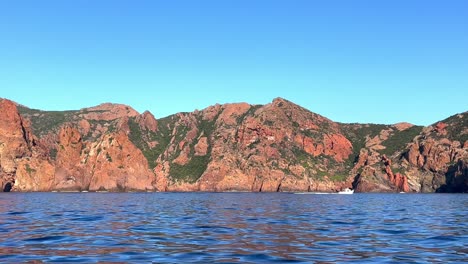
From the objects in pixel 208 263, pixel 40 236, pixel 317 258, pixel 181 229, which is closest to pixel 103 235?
pixel 40 236

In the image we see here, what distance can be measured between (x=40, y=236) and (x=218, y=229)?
14034mm

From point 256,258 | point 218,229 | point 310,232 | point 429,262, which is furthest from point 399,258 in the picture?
point 218,229

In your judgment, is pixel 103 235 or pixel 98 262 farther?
pixel 103 235

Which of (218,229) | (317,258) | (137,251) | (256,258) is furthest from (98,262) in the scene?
(218,229)

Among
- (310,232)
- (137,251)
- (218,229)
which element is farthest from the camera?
(218,229)

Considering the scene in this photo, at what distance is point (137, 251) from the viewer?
1033 inches

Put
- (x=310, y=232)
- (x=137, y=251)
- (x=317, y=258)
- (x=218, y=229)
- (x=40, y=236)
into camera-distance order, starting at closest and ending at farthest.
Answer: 1. (x=317, y=258)
2. (x=137, y=251)
3. (x=40, y=236)
4. (x=310, y=232)
5. (x=218, y=229)

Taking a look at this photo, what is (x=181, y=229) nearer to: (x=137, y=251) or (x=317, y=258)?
(x=137, y=251)

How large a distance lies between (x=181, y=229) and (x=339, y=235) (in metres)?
13.2

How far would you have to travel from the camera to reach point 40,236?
1304 inches

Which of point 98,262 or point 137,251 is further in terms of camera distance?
point 137,251

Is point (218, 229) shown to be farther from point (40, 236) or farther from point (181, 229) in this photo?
point (40, 236)

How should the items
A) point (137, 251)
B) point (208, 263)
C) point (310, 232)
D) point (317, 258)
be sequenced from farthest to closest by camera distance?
point (310, 232) < point (137, 251) < point (317, 258) < point (208, 263)

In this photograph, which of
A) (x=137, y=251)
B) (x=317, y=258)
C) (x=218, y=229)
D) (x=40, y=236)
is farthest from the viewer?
(x=218, y=229)
